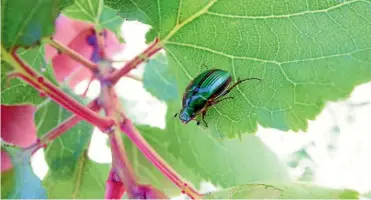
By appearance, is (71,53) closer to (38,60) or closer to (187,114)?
(38,60)

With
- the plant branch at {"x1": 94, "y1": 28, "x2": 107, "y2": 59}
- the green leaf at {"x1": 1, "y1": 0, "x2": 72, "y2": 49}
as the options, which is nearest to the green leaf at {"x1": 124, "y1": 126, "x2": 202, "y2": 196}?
the plant branch at {"x1": 94, "y1": 28, "x2": 107, "y2": 59}

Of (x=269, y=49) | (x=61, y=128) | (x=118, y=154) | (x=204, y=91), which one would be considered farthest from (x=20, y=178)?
(x=269, y=49)

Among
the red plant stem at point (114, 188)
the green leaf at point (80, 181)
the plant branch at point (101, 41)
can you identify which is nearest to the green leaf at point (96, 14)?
the plant branch at point (101, 41)

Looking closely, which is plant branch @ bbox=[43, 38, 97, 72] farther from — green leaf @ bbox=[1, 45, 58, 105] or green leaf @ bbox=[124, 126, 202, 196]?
green leaf @ bbox=[124, 126, 202, 196]

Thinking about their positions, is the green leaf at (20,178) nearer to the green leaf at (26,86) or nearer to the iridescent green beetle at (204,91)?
the green leaf at (26,86)

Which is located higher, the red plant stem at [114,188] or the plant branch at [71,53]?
the plant branch at [71,53]

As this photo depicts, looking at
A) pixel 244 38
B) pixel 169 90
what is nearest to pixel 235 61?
pixel 244 38
